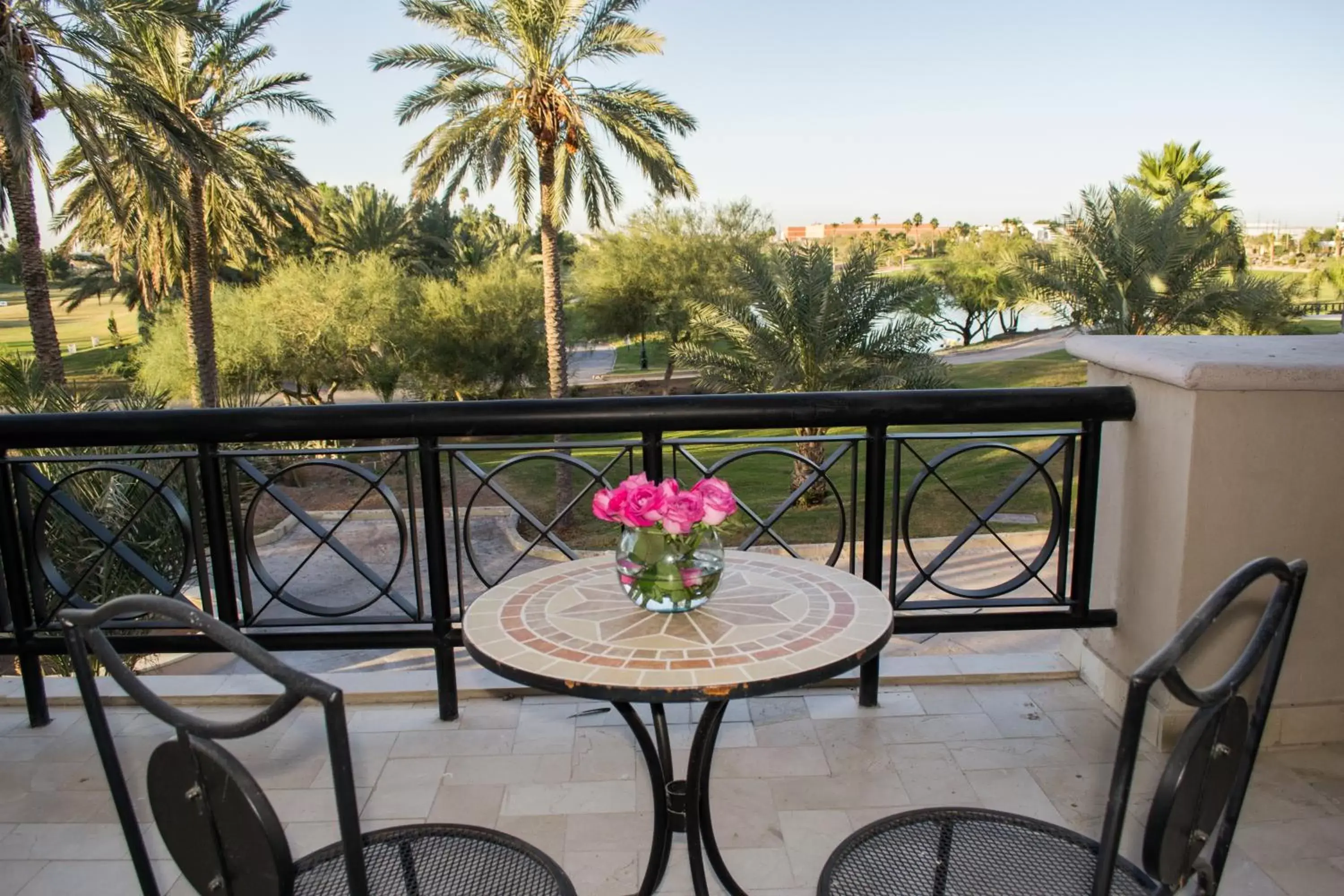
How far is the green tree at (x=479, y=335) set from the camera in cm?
2219

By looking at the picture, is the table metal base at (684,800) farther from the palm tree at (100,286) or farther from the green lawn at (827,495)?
the palm tree at (100,286)

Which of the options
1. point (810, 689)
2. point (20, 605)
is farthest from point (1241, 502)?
point (20, 605)

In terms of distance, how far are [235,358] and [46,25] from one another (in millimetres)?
11575

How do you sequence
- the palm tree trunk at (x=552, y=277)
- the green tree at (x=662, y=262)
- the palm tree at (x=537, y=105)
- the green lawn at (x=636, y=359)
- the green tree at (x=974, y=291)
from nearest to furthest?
the palm tree at (x=537, y=105), the palm tree trunk at (x=552, y=277), the green tree at (x=662, y=262), the green lawn at (x=636, y=359), the green tree at (x=974, y=291)

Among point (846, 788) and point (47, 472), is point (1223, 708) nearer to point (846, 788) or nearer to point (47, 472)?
point (846, 788)

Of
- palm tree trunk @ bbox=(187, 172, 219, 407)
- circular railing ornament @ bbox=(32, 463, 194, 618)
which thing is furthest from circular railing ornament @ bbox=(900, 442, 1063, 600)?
palm tree trunk @ bbox=(187, 172, 219, 407)

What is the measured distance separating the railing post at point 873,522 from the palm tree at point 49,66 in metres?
10.6

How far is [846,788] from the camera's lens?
2361 mm

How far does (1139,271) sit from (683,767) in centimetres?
1379

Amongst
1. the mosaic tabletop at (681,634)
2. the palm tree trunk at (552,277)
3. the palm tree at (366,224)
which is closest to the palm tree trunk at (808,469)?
the palm tree trunk at (552,277)

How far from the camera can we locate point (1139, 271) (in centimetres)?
1367

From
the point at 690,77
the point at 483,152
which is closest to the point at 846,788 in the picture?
the point at 483,152

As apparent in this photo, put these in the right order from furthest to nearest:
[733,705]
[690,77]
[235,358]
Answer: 1. [235,358]
2. [690,77]
3. [733,705]

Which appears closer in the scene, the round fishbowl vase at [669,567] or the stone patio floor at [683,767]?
the round fishbowl vase at [669,567]
